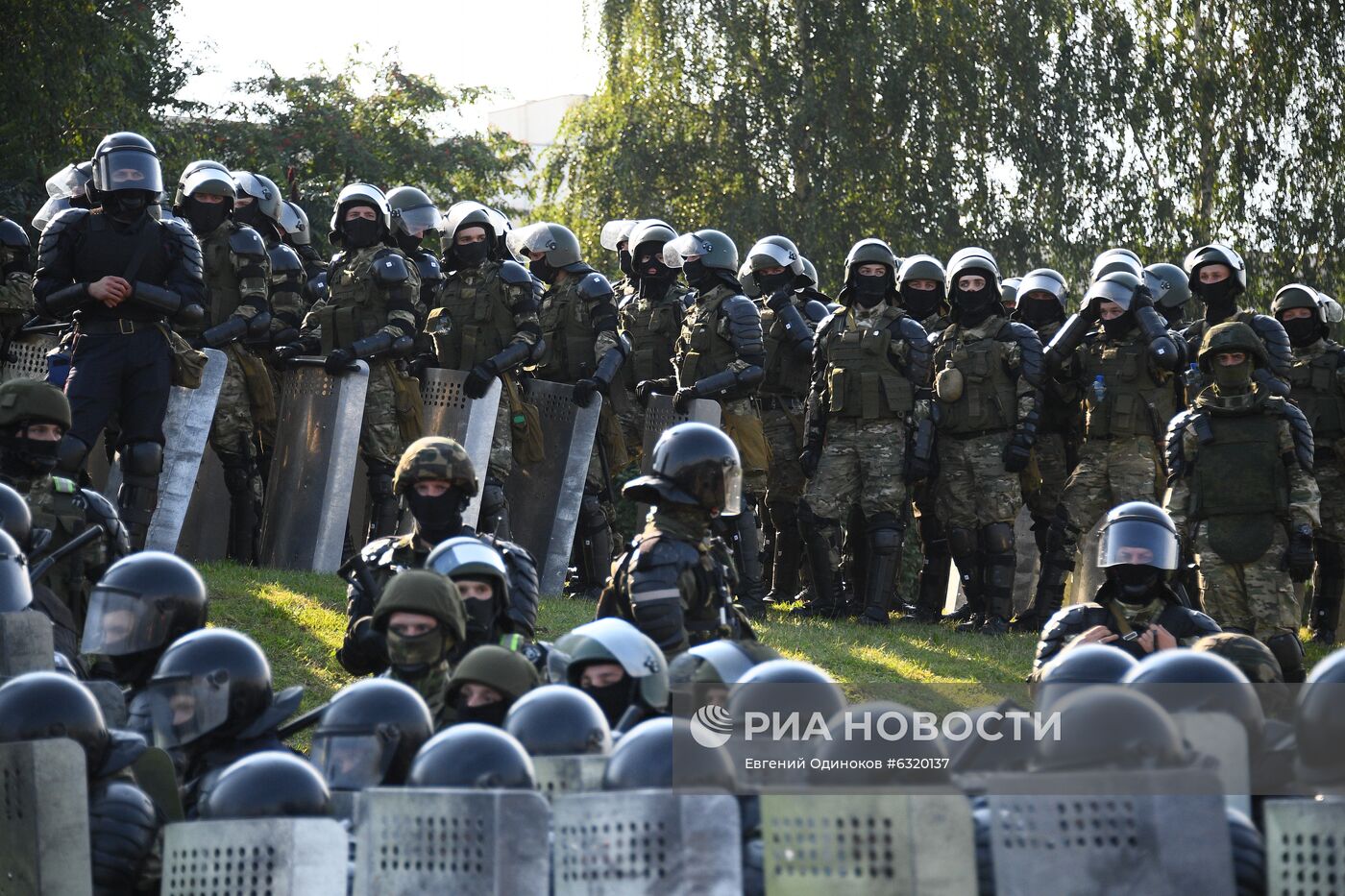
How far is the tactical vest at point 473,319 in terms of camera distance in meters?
11.7

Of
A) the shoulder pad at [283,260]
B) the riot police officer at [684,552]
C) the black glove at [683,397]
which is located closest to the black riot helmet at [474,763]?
the riot police officer at [684,552]

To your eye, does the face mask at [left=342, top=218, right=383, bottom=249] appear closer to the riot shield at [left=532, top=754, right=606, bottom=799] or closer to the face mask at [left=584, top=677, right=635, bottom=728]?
the face mask at [left=584, top=677, right=635, bottom=728]

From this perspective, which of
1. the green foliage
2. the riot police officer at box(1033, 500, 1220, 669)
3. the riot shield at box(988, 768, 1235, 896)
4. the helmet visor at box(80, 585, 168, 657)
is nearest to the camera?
the riot shield at box(988, 768, 1235, 896)

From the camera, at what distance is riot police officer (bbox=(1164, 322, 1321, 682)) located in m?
9.82

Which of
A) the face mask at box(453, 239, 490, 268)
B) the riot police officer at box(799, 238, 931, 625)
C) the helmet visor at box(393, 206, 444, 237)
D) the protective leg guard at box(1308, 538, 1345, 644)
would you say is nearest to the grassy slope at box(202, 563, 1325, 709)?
the riot police officer at box(799, 238, 931, 625)

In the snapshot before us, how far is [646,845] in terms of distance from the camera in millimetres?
4711

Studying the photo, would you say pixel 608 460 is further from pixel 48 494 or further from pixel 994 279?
pixel 48 494

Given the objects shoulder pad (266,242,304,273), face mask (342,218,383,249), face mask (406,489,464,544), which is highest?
face mask (342,218,383,249)

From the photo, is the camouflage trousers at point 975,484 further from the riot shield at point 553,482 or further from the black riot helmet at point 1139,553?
the black riot helmet at point 1139,553

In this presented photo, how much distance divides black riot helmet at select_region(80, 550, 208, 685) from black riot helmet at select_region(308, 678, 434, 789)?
1.09 meters

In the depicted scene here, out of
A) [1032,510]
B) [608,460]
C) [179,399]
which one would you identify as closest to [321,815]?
[179,399]

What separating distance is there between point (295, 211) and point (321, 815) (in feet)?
27.9

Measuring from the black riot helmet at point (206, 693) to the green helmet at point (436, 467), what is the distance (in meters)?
2.01

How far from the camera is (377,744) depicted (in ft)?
18.2
